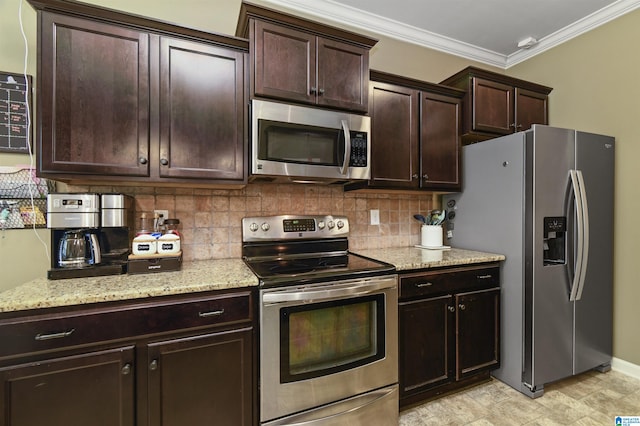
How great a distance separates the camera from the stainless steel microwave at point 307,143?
174 centimetres

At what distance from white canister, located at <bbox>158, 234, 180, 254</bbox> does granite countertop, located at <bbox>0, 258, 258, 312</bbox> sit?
12cm

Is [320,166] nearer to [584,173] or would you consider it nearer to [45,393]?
[45,393]

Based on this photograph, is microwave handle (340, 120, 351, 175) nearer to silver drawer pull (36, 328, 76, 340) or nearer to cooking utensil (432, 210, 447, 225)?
cooking utensil (432, 210, 447, 225)

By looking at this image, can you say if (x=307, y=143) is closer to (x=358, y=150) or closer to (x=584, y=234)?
(x=358, y=150)

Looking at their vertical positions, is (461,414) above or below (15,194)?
below

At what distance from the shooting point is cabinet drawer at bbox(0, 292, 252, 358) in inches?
45.2

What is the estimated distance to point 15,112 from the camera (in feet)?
5.35

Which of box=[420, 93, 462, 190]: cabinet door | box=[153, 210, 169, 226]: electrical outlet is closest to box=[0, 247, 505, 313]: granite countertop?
box=[153, 210, 169, 226]: electrical outlet

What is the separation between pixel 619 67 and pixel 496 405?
2.75 m

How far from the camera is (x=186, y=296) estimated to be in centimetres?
137

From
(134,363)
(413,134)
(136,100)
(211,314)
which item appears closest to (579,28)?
(413,134)

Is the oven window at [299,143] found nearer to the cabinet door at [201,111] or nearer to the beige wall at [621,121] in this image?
the cabinet door at [201,111]

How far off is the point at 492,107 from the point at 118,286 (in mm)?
2945

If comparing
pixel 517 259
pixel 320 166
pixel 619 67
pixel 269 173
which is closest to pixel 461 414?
pixel 517 259
